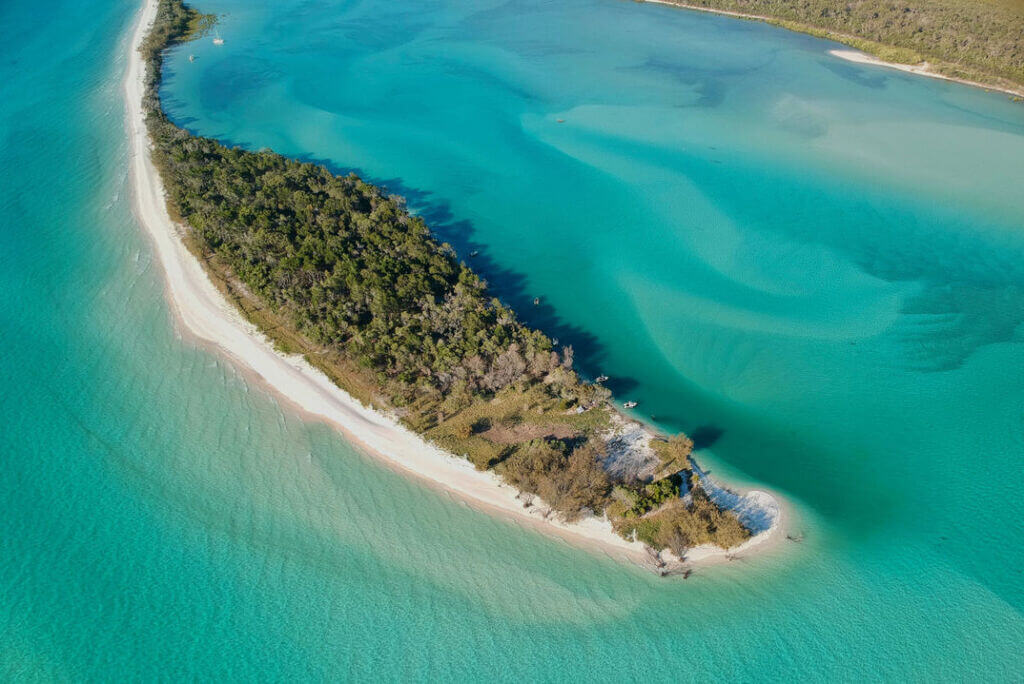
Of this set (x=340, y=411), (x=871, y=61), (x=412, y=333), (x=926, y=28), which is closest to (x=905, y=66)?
(x=871, y=61)

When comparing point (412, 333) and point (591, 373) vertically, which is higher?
point (412, 333)

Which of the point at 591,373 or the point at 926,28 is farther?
the point at 926,28

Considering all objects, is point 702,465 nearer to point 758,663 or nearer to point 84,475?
point 758,663

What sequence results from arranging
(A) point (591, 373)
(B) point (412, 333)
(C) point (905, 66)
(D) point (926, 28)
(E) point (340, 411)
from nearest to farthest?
(E) point (340, 411), (B) point (412, 333), (A) point (591, 373), (C) point (905, 66), (D) point (926, 28)

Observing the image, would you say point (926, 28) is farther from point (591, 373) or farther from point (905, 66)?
point (591, 373)

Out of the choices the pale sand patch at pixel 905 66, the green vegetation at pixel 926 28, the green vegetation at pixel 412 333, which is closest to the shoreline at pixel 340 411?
the green vegetation at pixel 412 333

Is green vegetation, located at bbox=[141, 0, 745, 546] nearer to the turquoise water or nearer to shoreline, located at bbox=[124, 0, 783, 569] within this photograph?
shoreline, located at bbox=[124, 0, 783, 569]

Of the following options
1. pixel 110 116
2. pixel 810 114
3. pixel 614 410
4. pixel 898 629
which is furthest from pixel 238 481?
pixel 810 114
